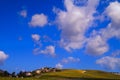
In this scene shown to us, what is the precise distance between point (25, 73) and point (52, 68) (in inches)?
1026

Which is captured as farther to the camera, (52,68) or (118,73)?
(52,68)

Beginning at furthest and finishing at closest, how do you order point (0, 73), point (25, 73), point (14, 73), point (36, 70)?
1. point (36, 70)
2. point (25, 73)
3. point (14, 73)
4. point (0, 73)

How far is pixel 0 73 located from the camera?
135000 mm

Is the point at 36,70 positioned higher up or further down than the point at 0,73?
higher up

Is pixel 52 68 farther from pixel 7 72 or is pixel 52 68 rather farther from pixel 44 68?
pixel 7 72

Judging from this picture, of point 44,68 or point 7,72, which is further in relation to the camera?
point 44,68

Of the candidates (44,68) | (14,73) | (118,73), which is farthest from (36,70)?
(118,73)

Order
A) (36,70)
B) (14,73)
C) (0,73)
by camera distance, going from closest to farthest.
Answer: (0,73) < (14,73) < (36,70)

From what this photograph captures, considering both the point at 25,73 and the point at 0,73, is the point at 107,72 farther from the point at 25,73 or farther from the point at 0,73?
the point at 0,73

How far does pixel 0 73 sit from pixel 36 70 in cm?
4454

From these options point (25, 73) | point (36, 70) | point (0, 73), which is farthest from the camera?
point (36, 70)

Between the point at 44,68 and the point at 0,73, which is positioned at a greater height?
the point at 44,68

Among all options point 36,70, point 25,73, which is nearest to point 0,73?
point 25,73

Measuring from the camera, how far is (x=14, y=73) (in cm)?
14712
